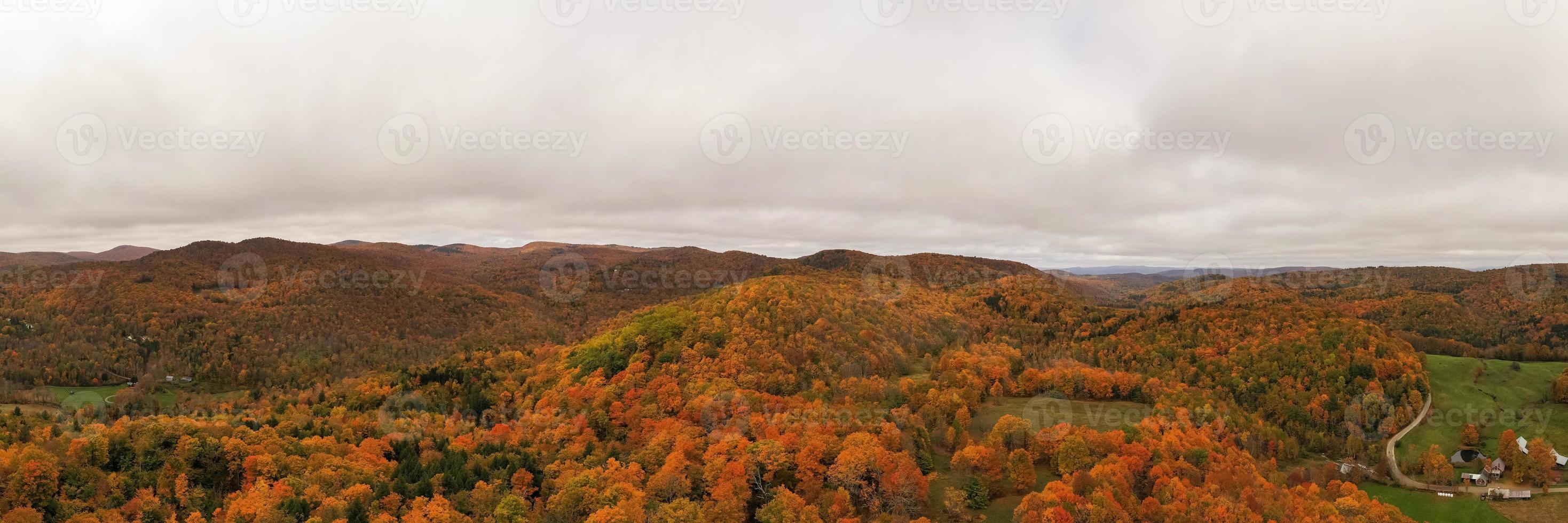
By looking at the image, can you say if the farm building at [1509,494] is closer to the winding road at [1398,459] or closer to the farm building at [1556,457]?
the winding road at [1398,459]

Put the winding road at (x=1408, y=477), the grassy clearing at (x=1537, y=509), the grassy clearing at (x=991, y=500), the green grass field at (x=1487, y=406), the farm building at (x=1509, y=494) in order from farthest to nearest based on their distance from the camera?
the green grass field at (x=1487, y=406) → the winding road at (x=1408, y=477) → the farm building at (x=1509, y=494) → the grassy clearing at (x=1537, y=509) → the grassy clearing at (x=991, y=500)

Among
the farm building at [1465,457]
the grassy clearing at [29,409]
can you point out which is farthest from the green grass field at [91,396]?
the farm building at [1465,457]

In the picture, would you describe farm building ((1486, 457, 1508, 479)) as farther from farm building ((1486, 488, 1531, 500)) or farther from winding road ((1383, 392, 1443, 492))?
farm building ((1486, 488, 1531, 500))

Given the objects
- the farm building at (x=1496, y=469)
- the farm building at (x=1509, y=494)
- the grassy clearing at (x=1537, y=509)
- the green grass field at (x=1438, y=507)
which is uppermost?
the farm building at (x=1496, y=469)

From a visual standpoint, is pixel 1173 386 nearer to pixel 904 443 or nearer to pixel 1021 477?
pixel 1021 477

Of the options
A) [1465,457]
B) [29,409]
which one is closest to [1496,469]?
[1465,457]

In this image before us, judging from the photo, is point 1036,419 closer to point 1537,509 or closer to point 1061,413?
point 1061,413

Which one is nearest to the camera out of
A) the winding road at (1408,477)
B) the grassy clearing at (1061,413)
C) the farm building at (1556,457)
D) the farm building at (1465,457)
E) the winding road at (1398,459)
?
the winding road at (1408,477)
